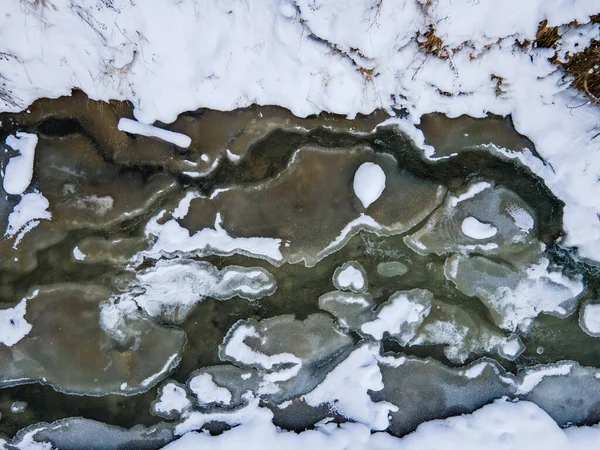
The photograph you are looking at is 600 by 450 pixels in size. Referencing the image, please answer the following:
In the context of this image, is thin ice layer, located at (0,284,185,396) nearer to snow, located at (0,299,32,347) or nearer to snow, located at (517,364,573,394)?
snow, located at (0,299,32,347)

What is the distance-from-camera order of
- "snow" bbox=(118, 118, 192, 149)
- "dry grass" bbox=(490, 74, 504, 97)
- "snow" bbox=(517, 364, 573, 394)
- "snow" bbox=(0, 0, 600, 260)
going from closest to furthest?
"snow" bbox=(0, 0, 600, 260) → "dry grass" bbox=(490, 74, 504, 97) → "snow" bbox=(118, 118, 192, 149) → "snow" bbox=(517, 364, 573, 394)

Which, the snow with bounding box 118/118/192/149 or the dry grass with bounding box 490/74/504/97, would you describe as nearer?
the dry grass with bounding box 490/74/504/97

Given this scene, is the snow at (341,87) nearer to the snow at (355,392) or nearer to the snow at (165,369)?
the snow at (355,392)

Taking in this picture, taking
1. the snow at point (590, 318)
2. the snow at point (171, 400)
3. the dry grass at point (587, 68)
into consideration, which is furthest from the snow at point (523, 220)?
the snow at point (171, 400)

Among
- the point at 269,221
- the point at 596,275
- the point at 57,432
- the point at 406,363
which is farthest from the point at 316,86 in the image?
the point at 57,432

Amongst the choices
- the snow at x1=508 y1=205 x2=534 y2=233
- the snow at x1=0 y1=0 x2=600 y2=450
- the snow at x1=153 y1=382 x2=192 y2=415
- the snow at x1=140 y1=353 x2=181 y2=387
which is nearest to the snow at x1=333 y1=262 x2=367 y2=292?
the snow at x1=0 y1=0 x2=600 y2=450

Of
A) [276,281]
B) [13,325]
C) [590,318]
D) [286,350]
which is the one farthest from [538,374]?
[13,325]
